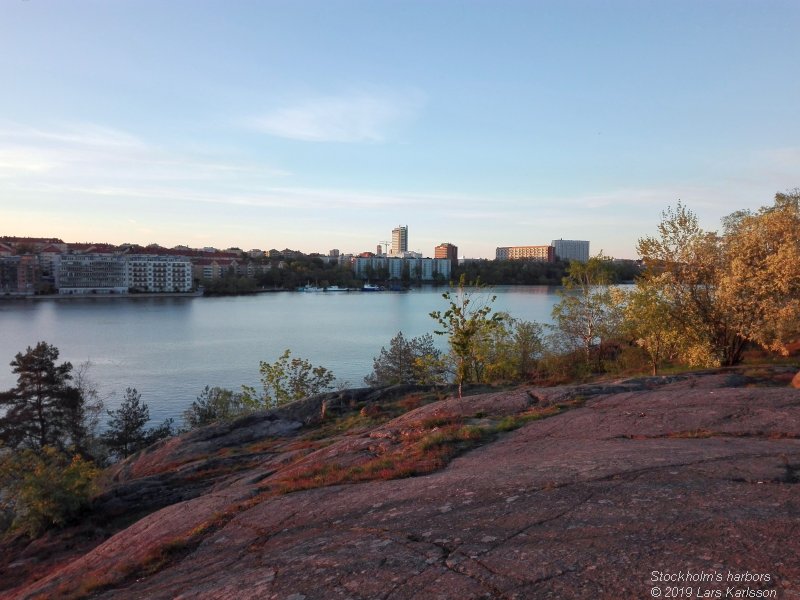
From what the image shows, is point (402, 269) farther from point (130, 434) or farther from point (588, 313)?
point (130, 434)

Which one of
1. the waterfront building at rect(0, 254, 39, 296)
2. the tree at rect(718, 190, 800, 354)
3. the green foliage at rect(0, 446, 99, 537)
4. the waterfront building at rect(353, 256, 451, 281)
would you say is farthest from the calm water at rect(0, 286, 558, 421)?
the waterfront building at rect(353, 256, 451, 281)

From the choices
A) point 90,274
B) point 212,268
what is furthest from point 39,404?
point 212,268

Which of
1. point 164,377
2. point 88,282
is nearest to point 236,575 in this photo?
point 164,377

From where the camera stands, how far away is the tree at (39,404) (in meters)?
23.2

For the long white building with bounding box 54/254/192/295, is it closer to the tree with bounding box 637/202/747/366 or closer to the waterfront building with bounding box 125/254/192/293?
the waterfront building with bounding box 125/254/192/293

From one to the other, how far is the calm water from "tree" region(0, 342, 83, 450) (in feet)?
14.4

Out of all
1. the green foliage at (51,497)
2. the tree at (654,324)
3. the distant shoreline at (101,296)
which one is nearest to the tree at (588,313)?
the tree at (654,324)

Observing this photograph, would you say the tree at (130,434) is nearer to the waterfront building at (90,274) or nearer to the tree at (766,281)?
the tree at (766,281)

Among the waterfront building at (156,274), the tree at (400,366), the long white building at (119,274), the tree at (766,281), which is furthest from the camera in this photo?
the waterfront building at (156,274)

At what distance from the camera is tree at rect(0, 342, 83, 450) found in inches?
914

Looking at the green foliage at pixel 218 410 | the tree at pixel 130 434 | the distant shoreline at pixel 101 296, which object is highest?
the distant shoreline at pixel 101 296

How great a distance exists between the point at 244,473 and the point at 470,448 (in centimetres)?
450

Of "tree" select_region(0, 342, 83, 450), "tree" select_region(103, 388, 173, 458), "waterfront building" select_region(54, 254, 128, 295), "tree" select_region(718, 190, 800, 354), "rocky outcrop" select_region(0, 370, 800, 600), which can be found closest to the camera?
"rocky outcrop" select_region(0, 370, 800, 600)

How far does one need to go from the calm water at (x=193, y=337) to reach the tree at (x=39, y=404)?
439cm
